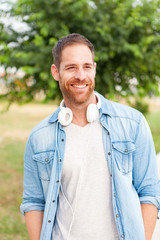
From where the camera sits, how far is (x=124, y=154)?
212 cm

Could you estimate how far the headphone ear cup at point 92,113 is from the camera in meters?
2.11

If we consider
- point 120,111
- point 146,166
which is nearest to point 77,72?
point 120,111

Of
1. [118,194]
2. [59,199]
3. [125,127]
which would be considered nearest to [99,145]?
[125,127]

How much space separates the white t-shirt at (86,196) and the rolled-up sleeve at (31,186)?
0.82 ft

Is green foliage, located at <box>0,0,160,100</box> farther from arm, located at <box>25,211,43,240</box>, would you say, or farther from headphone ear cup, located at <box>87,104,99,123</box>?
arm, located at <box>25,211,43,240</box>

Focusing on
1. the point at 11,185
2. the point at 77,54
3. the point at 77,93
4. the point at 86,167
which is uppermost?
the point at 77,54

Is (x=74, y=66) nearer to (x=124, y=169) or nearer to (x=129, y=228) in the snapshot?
(x=124, y=169)

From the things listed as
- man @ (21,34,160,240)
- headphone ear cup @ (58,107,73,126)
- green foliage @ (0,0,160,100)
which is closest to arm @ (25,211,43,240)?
man @ (21,34,160,240)

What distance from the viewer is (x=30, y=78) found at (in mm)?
6742

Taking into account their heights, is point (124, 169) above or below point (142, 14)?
below

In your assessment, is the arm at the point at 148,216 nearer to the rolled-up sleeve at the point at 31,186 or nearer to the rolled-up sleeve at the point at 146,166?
the rolled-up sleeve at the point at 146,166

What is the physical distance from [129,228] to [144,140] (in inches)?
25.0

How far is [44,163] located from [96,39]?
4487 millimetres

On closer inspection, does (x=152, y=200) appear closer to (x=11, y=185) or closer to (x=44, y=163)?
(x=44, y=163)
